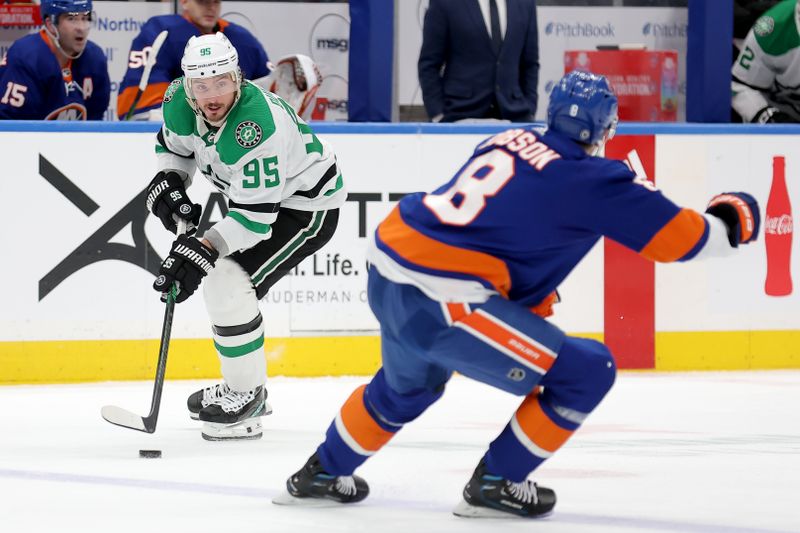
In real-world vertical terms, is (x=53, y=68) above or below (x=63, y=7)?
below

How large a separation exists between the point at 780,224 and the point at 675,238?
2949mm

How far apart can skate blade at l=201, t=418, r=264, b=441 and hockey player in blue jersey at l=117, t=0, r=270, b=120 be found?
171 centimetres

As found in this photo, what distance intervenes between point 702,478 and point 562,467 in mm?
380

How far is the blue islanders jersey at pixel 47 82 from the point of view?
547cm

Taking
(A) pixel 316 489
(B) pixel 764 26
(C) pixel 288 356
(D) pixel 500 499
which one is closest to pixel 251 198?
(A) pixel 316 489

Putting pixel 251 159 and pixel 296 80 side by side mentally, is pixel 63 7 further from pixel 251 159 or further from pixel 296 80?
pixel 251 159

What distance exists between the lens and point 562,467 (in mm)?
3740

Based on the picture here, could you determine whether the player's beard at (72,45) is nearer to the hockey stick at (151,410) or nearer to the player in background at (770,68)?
the hockey stick at (151,410)

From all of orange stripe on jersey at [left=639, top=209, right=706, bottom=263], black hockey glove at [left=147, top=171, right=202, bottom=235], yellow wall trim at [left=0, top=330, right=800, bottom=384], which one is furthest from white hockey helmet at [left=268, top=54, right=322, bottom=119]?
orange stripe on jersey at [left=639, top=209, right=706, bottom=263]

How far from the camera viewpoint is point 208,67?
12.7 ft

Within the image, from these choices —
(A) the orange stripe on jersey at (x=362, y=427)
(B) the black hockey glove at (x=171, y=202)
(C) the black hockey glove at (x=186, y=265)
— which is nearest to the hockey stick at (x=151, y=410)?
(B) the black hockey glove at (x=171, y=202)

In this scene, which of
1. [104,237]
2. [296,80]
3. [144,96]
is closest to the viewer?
[104,237]

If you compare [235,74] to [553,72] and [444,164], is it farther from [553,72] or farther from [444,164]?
[553,72]

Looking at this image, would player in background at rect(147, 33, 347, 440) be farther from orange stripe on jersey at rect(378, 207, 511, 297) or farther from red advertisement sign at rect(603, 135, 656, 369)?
red advertisement sign at rect(603, 135, 656, 369)
